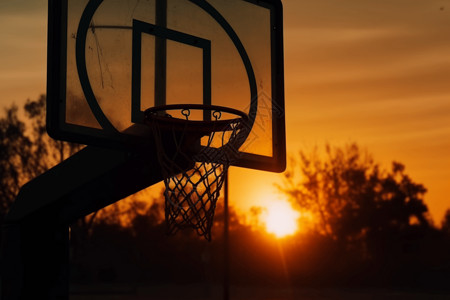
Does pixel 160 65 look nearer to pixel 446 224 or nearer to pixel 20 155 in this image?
pixel 20 155

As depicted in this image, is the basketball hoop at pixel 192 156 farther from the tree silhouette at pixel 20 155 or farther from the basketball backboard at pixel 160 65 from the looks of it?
the tree silhouette at pixel 20 155

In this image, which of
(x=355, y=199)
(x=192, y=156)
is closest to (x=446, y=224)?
(x=355, y=199)

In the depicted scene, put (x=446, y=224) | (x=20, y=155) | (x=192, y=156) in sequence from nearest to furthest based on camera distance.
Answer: (x=192, y=156) < (x=20, y=155) < (x=446, y=224)

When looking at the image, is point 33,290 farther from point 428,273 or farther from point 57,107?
point 428,273

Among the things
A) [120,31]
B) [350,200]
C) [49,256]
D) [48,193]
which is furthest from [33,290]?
[350,200]

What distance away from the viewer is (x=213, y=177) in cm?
573

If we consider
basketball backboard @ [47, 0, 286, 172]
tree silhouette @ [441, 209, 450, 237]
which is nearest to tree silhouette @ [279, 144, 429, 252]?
tree silhouette @ [441, 209, 450, 237]

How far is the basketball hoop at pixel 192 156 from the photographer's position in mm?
5480

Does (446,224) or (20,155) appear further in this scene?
(446,224)

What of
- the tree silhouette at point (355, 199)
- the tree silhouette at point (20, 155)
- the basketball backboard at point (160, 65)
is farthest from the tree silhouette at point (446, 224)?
the basketball backboard at point (160, 65)

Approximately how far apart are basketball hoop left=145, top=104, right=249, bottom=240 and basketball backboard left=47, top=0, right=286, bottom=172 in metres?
0.20

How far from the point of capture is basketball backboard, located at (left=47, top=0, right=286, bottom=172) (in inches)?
206

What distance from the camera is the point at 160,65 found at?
5746mm

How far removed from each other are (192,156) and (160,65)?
768 mm
